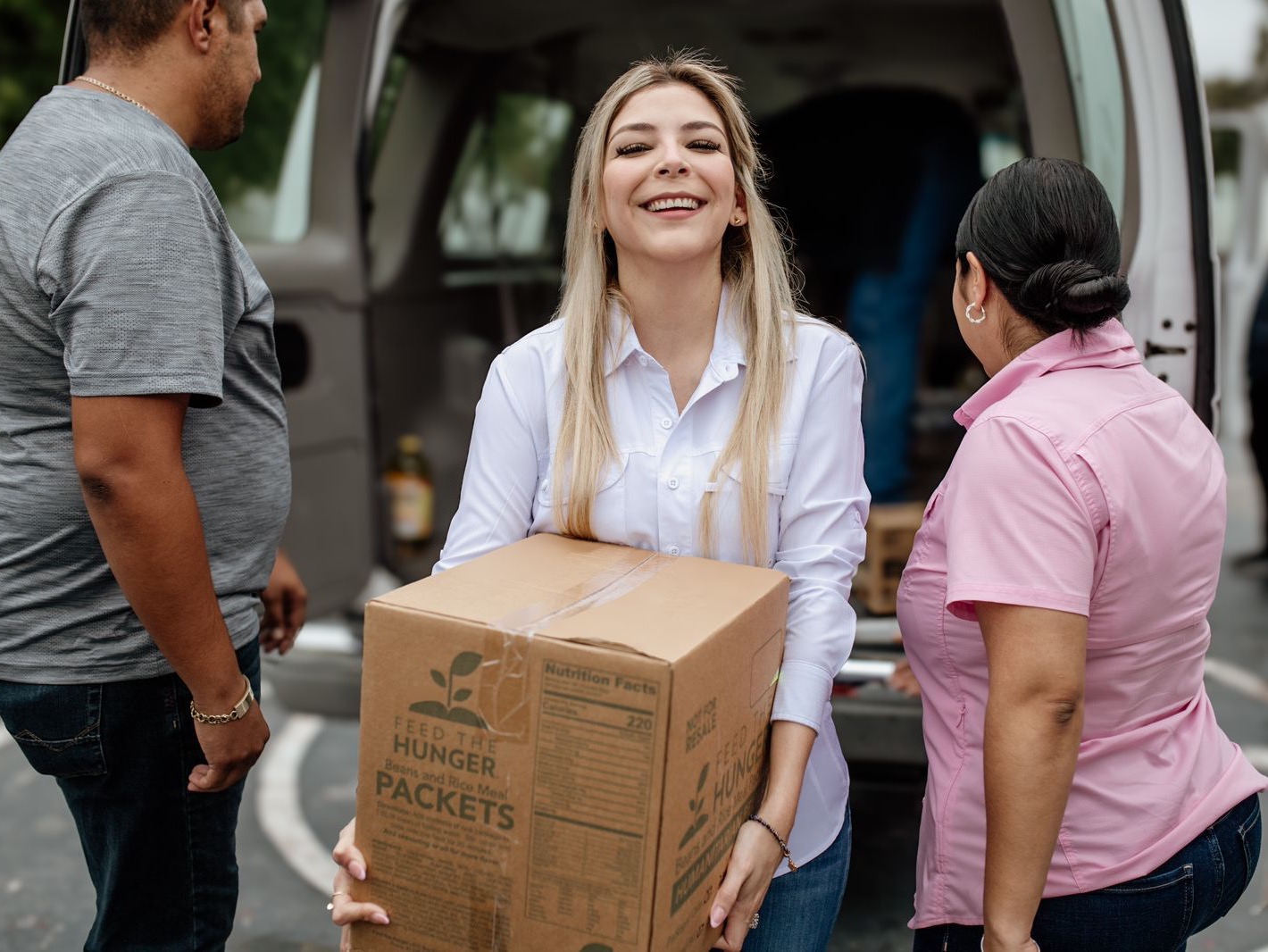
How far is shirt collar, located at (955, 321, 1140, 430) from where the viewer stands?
155 centimetres

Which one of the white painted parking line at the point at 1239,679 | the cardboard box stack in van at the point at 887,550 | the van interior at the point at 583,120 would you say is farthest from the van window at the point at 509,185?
the white painted parking line at the point at 1239,679

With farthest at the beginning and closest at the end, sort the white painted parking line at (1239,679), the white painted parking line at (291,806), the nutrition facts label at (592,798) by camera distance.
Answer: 1. the white painted parking line at (1239,679)
2. the white painted parking line at (291,806)
3. the nutrition facts label at (592,798)

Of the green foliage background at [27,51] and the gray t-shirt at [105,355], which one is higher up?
Answer: the green foliage background at [27,51]

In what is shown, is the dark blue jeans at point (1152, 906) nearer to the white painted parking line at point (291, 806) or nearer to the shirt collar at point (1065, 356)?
the shirt collar at point (1065, 356)

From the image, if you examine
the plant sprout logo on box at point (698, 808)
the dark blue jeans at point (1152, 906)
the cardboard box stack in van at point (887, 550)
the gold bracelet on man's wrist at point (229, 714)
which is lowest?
the cardboard box stack in van at point (887, 550)

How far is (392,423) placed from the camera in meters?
3.78

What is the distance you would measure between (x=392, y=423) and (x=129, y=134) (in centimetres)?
216

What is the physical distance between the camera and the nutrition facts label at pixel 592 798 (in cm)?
131

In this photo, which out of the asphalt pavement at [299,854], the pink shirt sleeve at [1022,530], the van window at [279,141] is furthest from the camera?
the van window at [279,141]

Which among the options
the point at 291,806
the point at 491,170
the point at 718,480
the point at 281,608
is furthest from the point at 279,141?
the point at 718,480

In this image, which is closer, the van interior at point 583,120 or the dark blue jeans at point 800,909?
the dark blue jeans at point 800,909

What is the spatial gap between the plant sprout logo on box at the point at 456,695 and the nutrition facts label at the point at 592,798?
8 cm

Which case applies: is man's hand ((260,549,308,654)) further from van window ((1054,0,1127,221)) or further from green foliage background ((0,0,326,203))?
van window ((1054,0,1127,221))

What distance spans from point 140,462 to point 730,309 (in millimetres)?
856
